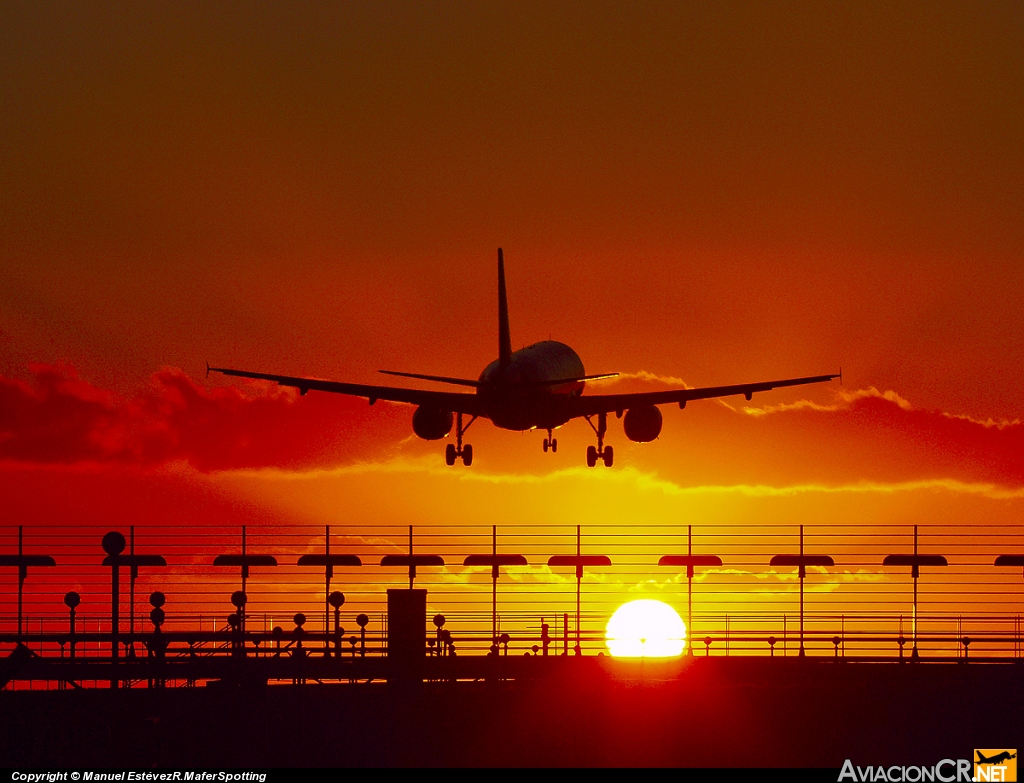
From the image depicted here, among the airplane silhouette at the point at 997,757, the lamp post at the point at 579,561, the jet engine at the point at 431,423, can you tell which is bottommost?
the airplane silhouette at the point at 997,757

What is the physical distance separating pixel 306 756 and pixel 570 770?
31.0 ft

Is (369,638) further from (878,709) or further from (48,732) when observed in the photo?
(878,709)

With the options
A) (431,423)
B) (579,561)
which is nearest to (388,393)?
(431,423)

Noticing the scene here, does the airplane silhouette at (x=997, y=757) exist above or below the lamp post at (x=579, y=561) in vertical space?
below

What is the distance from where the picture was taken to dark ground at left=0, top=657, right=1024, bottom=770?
232ft

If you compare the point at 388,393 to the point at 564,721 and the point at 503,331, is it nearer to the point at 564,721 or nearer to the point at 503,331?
the point at 503,331

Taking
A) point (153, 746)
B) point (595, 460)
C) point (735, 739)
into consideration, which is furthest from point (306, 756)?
point (595, 460)

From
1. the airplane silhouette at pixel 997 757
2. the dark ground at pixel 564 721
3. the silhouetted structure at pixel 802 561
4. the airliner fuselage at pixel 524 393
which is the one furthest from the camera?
the airliner fuselage at pixel 524 393

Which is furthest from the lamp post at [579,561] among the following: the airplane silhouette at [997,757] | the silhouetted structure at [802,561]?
the airplane silhouette at [997,757]

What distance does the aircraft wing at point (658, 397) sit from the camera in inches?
4395

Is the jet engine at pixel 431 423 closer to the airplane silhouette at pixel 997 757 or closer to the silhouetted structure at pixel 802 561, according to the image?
the silhouetted structure at pixel 802 561

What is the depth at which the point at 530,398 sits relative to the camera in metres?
108

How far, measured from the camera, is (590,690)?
71562mm

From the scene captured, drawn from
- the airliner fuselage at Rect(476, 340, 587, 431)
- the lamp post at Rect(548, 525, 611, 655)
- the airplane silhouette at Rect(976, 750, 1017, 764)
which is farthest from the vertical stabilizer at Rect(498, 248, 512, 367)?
the airplane silhouette at Rect(976, 750, 1017, 764)
